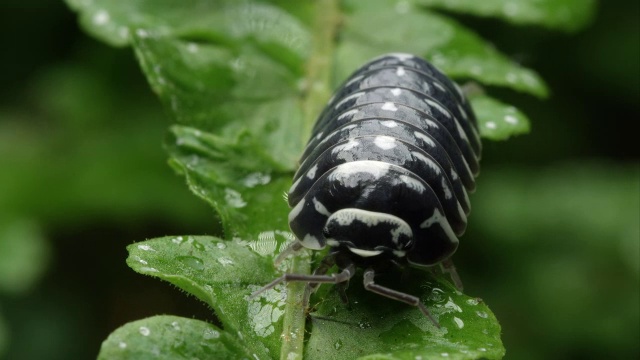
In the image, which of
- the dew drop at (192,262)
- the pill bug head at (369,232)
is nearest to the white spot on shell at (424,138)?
the pill bug head at (369,232)

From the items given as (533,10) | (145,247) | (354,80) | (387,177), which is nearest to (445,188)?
(387,177)

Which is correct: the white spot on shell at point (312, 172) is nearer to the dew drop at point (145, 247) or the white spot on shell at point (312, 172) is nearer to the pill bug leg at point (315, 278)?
the pill bug leg at point (315, 278)

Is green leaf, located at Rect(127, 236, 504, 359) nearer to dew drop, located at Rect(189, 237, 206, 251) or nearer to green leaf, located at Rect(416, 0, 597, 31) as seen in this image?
dew drop, located at Rect(189, 237, 206, 251)

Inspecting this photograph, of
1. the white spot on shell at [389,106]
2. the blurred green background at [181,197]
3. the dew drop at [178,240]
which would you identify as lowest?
the blurred green background at [181,197]

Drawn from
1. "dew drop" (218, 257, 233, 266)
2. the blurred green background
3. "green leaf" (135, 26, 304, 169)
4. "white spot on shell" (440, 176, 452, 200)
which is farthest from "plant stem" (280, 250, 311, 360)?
the blurred green background

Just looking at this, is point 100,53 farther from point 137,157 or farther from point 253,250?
point 253,250

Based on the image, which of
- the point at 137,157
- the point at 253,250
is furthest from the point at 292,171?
the point at 137,157
